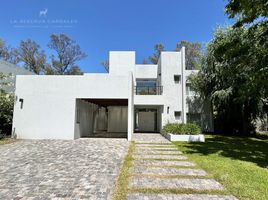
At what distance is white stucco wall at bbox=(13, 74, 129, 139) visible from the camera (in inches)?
474

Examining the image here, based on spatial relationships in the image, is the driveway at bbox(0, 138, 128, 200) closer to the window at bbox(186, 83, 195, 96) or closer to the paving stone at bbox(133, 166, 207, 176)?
the paving stone at bbox(133, 166, 207, 176)

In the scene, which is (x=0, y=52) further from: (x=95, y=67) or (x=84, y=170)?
(x=84, y=170)

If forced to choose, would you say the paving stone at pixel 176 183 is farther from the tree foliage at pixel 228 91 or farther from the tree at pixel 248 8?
the tree foliage at pixel 228 91

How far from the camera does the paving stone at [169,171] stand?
5371mm

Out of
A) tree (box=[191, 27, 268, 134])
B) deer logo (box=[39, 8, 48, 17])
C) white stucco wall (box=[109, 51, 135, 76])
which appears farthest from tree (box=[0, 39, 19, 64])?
tree (box=[191, 27, 268, 134])

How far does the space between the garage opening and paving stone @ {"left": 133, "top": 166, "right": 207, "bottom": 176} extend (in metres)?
7.82

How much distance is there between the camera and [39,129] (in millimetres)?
12047

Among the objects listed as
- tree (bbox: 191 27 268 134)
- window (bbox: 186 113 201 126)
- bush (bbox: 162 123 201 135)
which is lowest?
bush (bbox: 162 123 201 135)

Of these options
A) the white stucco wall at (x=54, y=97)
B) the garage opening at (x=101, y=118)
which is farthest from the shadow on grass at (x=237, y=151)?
the garage opening at (x=101, y=118)

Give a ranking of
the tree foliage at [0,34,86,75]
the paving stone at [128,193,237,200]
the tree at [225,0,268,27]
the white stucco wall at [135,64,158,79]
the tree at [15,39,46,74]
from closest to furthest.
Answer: the paving stone at [128,193,237,200] → the tree at [225,0,268,27] → the white stucco wall at [135,64,158,79] → the tree foliage at [0,34,86,75] → the tree at [15,39,46,74]

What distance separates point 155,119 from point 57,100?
37.3 feet

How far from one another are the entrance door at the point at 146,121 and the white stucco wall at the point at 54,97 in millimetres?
9012

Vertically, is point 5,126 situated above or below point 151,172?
above

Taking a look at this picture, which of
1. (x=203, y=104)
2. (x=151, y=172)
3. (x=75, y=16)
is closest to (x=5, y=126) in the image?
(x=75, y=16)
